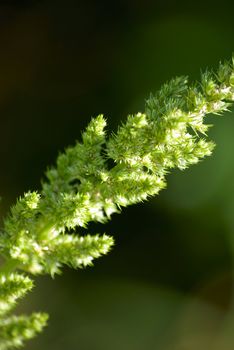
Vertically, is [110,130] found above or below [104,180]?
above

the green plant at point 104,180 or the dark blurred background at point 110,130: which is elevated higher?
the dark blurred background at point 110,130

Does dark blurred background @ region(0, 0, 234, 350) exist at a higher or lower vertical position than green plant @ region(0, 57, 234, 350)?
higher

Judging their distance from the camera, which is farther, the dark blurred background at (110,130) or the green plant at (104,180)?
the dark blurred background at (110,130)

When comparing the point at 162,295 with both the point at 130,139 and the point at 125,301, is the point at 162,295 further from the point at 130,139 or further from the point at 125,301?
the point at 130,139

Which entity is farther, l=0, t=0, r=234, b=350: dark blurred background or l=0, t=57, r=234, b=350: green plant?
l=0, t=0, r=234, b=350: dark blurred background
